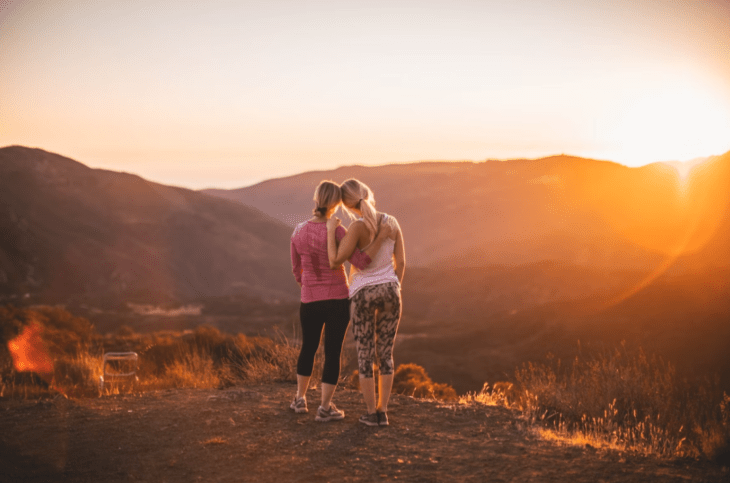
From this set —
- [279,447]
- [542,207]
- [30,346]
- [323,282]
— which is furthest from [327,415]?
[542,207]

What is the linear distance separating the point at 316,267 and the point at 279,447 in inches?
51.0

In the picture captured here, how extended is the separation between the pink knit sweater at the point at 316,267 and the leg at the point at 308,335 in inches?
3.3

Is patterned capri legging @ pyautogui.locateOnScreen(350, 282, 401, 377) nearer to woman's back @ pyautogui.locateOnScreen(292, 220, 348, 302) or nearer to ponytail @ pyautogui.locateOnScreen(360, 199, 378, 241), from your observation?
woman's back @ pyautogui.locateOnScreen(292, 220, 348, 302)

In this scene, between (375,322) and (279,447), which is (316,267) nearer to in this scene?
(375,322)

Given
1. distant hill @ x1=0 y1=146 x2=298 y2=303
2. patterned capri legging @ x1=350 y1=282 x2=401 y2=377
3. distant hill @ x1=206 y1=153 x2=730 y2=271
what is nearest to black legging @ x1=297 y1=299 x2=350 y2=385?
patterned capri legging @ x1=350 y1=282 x2=401 y2=377

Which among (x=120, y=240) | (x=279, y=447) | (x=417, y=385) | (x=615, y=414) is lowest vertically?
(x=417, y=385)

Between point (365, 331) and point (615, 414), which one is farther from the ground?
point (365, 331)

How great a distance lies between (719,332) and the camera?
30.0 meters

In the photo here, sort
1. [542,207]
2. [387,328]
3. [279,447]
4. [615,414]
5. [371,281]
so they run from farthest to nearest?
[542,207] < [615,414] < [387,328] < [371,281] < [279,447]

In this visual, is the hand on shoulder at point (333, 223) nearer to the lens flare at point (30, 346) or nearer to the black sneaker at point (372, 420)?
the black sneaker at point (372, 420)

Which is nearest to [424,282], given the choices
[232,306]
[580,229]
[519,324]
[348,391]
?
[232,306]

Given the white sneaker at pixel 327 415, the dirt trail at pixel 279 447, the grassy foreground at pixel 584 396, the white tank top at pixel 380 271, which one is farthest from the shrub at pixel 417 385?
the white tank top at pixel 380 271

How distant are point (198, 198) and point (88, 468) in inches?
3636

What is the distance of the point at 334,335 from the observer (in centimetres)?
460
